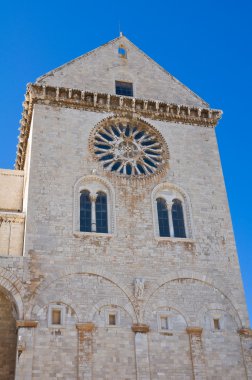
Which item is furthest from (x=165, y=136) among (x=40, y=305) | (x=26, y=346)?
(x=26, y=346)

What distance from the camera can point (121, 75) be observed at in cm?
2548

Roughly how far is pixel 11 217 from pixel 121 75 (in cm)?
1027

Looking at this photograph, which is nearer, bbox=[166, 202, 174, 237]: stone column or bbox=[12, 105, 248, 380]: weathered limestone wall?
bbox=[12, 105, 248, 380]: weathered limestone wall

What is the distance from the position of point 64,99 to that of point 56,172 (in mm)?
4077

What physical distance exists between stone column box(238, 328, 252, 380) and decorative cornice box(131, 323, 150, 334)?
13.1 feet

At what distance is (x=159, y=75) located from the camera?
86.0 ft

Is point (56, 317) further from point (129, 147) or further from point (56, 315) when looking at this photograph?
point (129, 147)

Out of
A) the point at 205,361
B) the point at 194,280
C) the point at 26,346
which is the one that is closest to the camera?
the point at 26,346

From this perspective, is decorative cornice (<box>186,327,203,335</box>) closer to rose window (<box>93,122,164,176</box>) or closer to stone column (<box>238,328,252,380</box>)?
stone column (<box>238,328,252,380</box>)

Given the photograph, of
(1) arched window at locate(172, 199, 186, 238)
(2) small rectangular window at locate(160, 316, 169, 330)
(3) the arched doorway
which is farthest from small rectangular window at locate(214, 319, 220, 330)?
(3) the arched doorway

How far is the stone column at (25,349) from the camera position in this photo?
16453 mm

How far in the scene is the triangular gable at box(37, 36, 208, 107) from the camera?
24.3 metres

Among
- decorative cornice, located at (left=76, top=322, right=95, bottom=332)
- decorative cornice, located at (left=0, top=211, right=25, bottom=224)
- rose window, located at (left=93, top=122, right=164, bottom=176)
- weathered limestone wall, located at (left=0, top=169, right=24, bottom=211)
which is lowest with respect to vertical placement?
decorative cornice, located at (left=76, top=322, right=95, bottom=332)

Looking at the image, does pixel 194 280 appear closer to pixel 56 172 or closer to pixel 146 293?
pixel 146 293
